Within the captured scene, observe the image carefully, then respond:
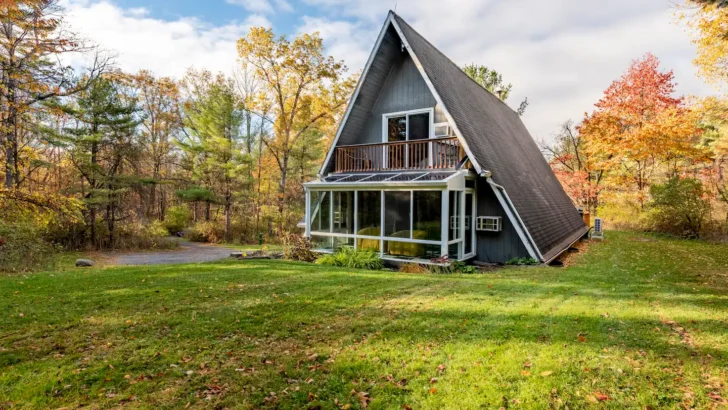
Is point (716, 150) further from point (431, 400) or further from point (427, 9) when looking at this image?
point (431, 400)

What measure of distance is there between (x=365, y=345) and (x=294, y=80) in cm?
2016

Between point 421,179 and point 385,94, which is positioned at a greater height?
point 385,94

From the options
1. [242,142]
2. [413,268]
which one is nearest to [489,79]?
[242,142]

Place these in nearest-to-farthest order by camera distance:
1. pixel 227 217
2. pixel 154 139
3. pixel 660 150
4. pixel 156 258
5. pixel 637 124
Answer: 1. pixel 156 258
2. pixel 660 150
3. pixel 637 124
4. pixel 227 217
5. pixel 154 139

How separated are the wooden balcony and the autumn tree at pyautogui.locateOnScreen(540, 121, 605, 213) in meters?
16.3

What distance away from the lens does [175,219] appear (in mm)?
23516

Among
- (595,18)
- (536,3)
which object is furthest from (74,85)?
(595,18)

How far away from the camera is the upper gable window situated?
11834 millimetres

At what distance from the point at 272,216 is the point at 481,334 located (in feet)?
60.6

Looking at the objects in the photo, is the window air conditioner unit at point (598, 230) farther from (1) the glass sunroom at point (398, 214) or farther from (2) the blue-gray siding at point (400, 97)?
(2) the blue-gray siding at point (400, 97)

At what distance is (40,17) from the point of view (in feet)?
33.6

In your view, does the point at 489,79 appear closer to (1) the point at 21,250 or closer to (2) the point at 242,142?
(2) the point at 242,142

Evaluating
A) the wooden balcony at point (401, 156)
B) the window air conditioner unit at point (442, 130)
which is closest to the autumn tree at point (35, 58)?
the wooden balcony at point (401, 156)

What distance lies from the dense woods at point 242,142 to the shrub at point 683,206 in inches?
2.1
